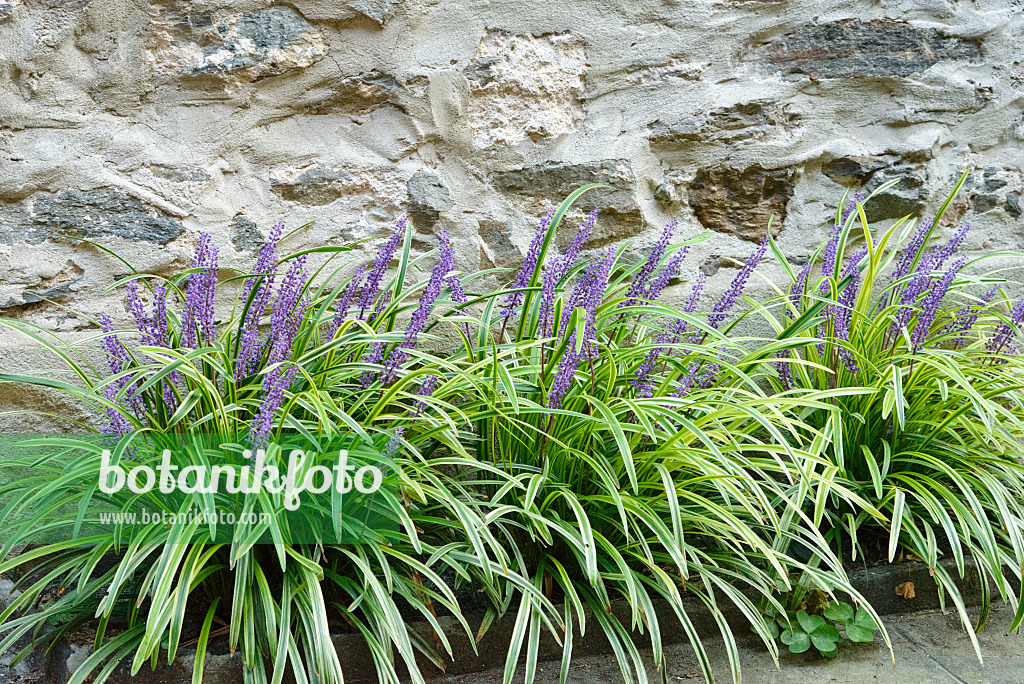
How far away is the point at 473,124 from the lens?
6.49ft

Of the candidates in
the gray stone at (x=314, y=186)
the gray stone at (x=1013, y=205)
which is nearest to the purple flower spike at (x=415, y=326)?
the gray stone at (x=314, y=186)

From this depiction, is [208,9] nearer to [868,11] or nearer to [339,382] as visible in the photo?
[339,382]

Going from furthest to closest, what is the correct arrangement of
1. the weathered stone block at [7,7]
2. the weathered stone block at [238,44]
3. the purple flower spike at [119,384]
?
the weathered stone block at [238,44] < the weathered stone block at [7,7] < the purple flower spike at [119,384]

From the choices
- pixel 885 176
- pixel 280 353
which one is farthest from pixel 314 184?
pixel 885 176

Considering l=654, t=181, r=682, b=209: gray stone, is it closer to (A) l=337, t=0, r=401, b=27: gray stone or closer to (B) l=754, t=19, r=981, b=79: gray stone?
(B) l=754, t=19, r=981, b=79: gray stone

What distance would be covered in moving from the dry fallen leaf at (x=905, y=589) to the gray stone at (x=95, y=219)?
6.39ft

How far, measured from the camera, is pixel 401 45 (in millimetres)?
1919

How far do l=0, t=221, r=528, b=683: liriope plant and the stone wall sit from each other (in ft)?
1.31

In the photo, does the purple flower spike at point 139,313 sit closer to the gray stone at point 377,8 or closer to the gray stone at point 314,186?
the gray stone at point 314,186

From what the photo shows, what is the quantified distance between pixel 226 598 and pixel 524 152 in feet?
4.46

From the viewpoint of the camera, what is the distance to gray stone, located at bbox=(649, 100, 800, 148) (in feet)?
6.79

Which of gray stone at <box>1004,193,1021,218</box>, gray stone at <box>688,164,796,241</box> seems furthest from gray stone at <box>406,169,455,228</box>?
gray stone at <box>1004,193,1021,218</box>

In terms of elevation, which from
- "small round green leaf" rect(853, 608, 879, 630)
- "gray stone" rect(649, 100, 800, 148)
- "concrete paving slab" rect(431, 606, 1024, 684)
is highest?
"gray stone" rect(649, 100, 800, 148)

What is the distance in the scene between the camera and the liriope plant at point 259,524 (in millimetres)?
1170
